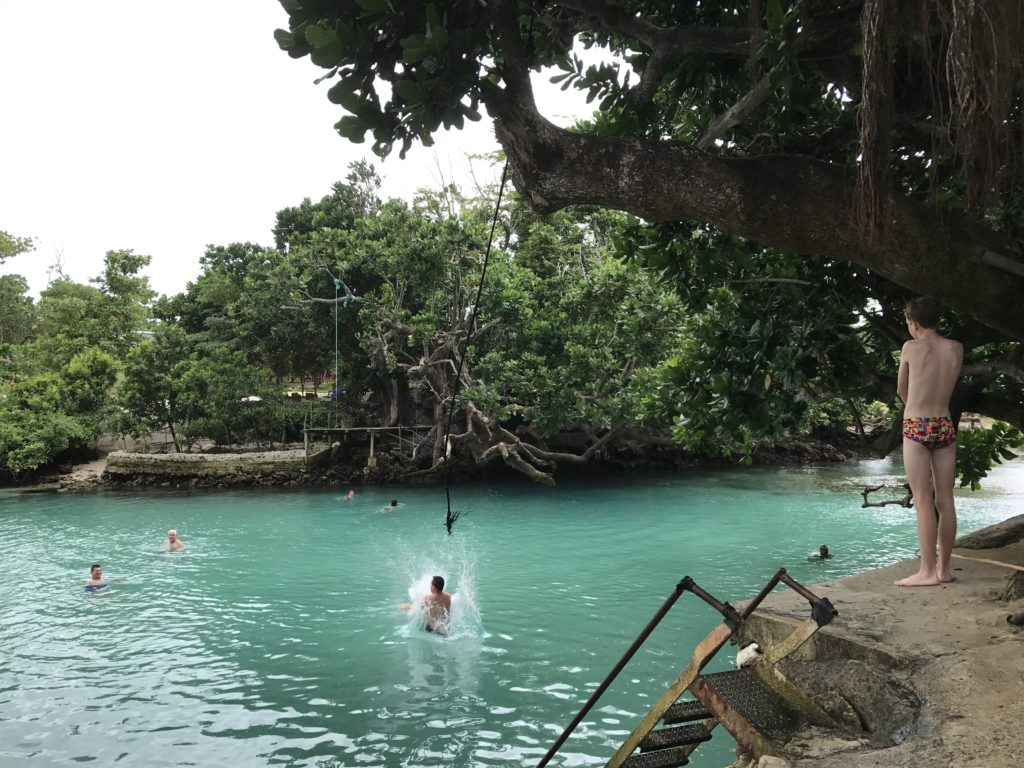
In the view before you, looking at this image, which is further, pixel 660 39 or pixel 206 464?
pixel 206 464

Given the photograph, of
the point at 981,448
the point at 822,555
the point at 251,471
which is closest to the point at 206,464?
the point at 251,471

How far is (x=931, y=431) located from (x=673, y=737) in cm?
226

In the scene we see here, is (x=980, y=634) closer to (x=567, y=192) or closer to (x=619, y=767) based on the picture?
(x=619, y=767)

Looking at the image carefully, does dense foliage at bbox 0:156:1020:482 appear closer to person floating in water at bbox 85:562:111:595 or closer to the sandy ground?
the sandy ground

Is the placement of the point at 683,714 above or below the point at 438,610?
above

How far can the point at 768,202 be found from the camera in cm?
324

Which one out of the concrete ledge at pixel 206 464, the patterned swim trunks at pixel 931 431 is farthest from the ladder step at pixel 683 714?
the concrete ledge at pixel 206 464

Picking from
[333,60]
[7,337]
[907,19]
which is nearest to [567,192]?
[333,60]

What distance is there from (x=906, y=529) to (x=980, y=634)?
12.6 metres

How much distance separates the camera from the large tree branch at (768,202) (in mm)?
3154

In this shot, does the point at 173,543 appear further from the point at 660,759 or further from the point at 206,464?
the point at 660,759

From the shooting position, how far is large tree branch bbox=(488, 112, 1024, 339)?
10.3 feet

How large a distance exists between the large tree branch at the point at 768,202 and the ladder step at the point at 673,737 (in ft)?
7.39

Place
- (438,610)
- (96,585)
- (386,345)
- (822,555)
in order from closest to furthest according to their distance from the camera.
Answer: (438,610) < (96,585) < (822,555) < (386,345)
